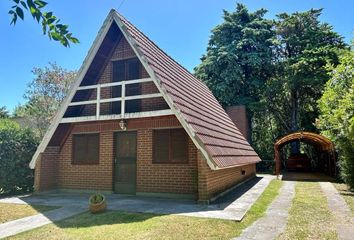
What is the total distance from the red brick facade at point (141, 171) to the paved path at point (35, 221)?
3173 millimetres

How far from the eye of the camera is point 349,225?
667 centimetres

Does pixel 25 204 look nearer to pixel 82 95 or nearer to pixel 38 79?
pixel 82 95

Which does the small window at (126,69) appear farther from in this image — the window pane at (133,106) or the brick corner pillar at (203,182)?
the brick corner pillar at (203,182)

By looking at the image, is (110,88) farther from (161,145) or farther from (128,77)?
(161,145)

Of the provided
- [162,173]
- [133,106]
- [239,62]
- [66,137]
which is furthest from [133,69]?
[239,62]

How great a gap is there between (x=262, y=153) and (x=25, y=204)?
23.5m

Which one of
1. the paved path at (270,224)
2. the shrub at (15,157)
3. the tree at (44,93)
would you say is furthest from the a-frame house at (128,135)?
the tree at (44,93)

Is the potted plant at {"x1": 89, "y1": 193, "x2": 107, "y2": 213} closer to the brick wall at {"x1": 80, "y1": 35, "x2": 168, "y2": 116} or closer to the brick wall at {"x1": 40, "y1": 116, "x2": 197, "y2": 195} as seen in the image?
the brick wall at {"x1": 40, "y1": 116, "x2": 197, "y2": 195}

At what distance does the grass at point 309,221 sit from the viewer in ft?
19.3

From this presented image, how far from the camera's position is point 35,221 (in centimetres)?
709

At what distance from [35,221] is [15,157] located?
6.13 m

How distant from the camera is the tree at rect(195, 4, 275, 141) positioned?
28.6 m

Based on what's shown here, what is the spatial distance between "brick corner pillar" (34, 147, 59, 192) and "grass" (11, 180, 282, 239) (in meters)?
5.35

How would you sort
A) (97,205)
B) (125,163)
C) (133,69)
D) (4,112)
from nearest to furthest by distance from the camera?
(97,205) → (125,163) → (133,69) → (4,112)
